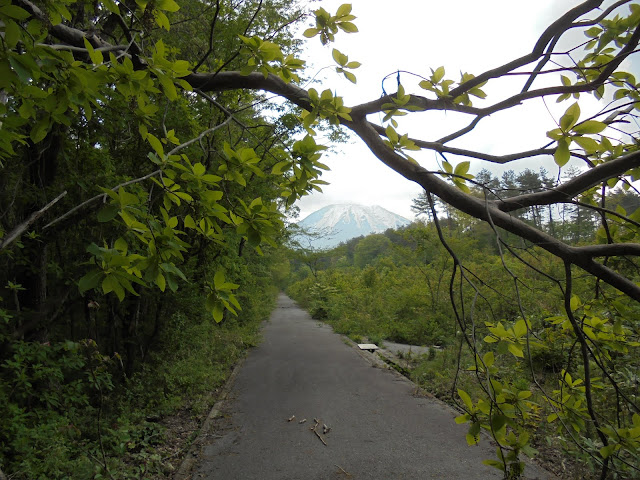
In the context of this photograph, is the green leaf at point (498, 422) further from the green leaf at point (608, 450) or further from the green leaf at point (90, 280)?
the green leaf at point (90, 280)

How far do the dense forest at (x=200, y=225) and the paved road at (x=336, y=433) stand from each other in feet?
1.78

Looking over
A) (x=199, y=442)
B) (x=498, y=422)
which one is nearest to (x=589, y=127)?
(x=498, y=422)

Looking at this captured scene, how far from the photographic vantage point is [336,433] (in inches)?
190

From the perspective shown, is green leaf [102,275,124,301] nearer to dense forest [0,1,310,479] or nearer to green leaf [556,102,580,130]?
dense forest [0,1,310,479]

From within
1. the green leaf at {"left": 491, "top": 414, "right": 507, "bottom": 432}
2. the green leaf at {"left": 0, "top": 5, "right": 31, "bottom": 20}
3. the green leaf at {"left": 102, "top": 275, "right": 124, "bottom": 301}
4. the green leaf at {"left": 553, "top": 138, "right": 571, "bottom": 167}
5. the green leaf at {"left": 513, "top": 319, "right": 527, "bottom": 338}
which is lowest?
the green leaf at {"left": 491, "top": 414, "right": 507, "bottom": 432}

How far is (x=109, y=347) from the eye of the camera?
228 inches

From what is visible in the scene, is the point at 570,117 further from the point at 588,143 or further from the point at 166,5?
the point at 166,5

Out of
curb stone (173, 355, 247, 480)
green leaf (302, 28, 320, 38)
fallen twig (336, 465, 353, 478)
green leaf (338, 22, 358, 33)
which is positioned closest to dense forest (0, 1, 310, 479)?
curb stone (173, 355, 247, 480)

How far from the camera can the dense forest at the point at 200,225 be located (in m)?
1.12

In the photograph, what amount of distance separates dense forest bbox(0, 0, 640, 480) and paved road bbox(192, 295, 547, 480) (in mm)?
543

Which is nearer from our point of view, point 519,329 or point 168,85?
point 519,329

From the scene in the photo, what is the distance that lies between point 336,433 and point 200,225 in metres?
4.41

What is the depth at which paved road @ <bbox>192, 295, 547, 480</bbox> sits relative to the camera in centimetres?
391

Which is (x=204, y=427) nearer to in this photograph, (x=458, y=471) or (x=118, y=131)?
(x=458, y=471)
